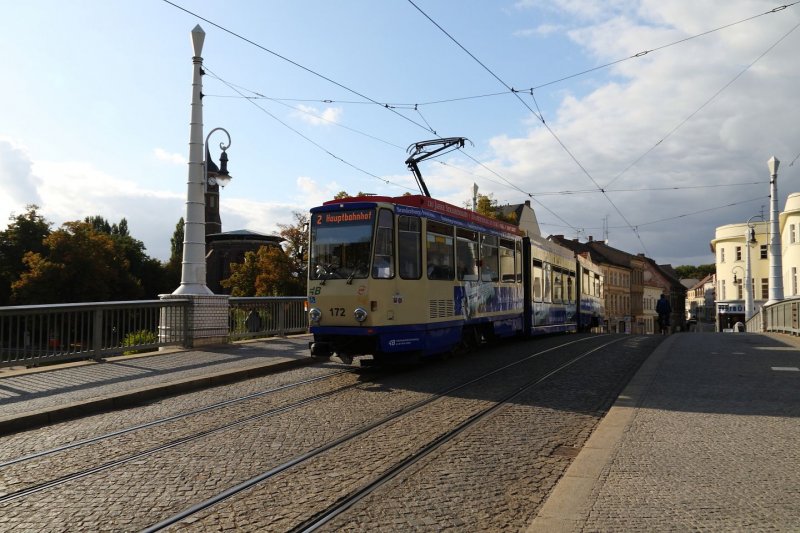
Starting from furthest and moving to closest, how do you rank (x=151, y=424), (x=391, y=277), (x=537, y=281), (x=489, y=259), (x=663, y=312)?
(x=663, y=312)
(x=537, y=281)
(x=489, y=259)
(x=391, y=277)
(x=151, y=424)

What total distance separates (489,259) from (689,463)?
30.8 feet

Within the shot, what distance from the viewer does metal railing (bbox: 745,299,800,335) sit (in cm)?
2011

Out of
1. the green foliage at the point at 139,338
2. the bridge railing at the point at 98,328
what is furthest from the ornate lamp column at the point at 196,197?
the green foliage at the point at 139,338

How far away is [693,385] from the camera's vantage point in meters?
9.51

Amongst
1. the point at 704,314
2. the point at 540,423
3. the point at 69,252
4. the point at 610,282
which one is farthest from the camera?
the point at 704,314

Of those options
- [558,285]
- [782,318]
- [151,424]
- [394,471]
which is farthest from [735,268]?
[394,471]

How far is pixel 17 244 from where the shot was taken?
5988 cm

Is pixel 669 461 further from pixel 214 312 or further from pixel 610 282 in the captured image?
pixel 610 282

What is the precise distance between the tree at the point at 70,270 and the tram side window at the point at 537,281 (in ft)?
156

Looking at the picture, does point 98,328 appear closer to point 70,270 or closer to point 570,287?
point 570,287

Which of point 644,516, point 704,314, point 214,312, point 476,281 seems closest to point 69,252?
point 214,312

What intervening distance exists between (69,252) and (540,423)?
56.8 metres

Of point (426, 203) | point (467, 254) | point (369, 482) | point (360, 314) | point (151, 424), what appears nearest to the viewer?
point (369, 482)

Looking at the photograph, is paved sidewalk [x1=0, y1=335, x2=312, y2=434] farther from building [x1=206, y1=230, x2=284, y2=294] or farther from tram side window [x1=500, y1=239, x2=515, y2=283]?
building [x1=206, y1=230, x2=284, y2=294]
